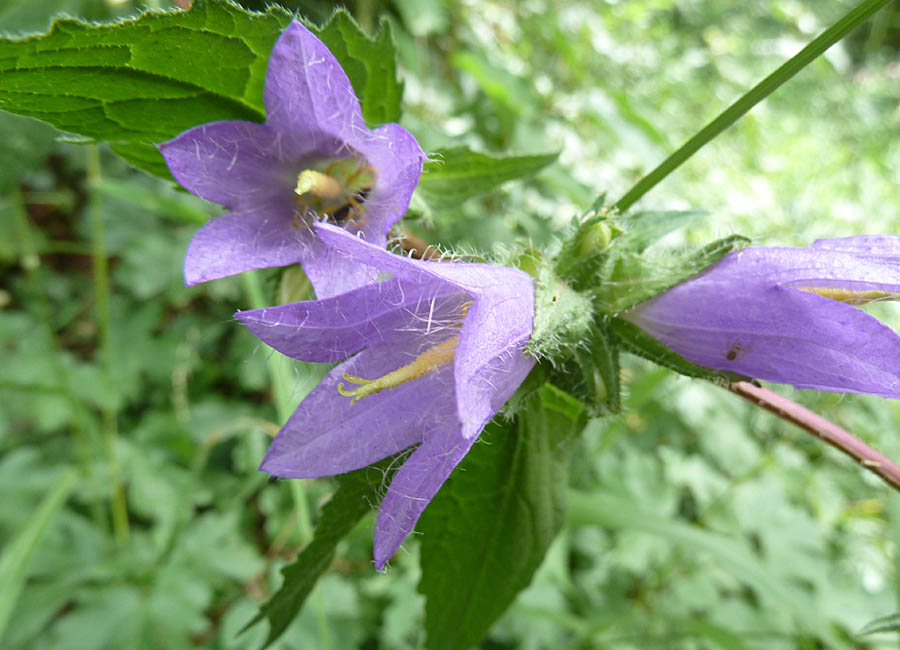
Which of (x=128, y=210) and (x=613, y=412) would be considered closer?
(x=613, y=412)

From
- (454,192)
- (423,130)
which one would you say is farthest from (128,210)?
(454,192)

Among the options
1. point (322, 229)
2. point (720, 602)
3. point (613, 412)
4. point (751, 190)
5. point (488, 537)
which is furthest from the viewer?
point (751, 190)

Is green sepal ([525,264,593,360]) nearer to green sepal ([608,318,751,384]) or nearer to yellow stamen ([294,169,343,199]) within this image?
green sepal ([608,318,751,384])

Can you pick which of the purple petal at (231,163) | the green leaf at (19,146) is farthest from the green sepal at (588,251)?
the green leaf at (19,146)

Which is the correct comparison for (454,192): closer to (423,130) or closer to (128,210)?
(423,130)

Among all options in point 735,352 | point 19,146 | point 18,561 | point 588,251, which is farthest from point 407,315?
point 19,146

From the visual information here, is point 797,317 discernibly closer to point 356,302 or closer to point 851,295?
point 851,295

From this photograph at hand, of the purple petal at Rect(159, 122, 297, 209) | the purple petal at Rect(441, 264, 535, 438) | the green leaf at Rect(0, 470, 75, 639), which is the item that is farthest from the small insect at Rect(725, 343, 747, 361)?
the green leaf at Rect(0, 470, 75, 639)
